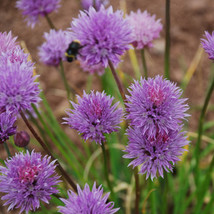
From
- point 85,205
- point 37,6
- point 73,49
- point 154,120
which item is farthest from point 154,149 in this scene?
point 37,6

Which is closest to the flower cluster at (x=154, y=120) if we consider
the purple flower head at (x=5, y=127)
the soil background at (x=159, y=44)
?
the purple flower head at (x=5, y=127)

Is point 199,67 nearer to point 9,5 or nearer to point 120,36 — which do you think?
point 120,36

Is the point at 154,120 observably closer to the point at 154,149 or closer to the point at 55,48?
the point at 154,149

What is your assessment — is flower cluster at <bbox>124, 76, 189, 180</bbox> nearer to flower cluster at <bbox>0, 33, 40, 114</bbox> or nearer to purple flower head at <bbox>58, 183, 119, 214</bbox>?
purple flower head at <bbox>58, 183, 119, 214</bbox>

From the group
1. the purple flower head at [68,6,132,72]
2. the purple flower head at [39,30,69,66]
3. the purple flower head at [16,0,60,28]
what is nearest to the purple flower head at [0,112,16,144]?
Answer: the purple flower head at [68,6,132,72]

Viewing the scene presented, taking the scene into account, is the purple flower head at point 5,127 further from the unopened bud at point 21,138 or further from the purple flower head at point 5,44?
the purple flower head at point 5,44

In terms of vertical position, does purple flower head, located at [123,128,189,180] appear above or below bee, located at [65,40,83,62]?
below

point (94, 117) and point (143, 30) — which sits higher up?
point (143, 30)
